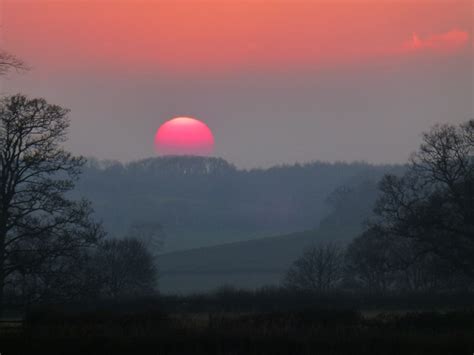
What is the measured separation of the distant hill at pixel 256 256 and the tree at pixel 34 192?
236 feet

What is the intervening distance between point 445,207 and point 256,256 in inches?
3914

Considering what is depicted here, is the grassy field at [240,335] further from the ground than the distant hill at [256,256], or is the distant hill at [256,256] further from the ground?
the distant hill at [256,256]

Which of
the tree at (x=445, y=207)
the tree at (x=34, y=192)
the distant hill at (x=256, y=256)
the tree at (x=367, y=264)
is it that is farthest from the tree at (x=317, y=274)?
the tree at (x=34, y=192)

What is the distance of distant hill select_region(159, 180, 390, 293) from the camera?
398 feet

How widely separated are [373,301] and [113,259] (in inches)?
1256

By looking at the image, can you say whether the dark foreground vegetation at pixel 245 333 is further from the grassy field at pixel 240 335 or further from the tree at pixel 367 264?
the tree at pixel 367 264

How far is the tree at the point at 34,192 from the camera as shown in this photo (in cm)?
3297

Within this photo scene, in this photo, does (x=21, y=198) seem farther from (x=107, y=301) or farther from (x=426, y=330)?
(x=426, y=330)

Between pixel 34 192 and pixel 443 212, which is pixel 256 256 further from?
pixel 34 192

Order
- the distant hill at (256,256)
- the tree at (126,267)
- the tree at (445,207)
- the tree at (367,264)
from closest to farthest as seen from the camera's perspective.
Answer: the tree at (445,207), the tree at (367,264), the tree at (126,267), the distant hill at (256,256)

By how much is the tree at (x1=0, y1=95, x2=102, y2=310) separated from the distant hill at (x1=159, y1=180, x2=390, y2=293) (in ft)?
236

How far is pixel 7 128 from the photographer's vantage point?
3303 centimetres

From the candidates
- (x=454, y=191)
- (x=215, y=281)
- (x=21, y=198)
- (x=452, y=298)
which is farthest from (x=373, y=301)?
(x=215, y=281)

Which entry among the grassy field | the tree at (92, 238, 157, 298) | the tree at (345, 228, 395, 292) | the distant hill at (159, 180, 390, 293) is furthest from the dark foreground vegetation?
the distant hill at (159, 180, 390, 293)
